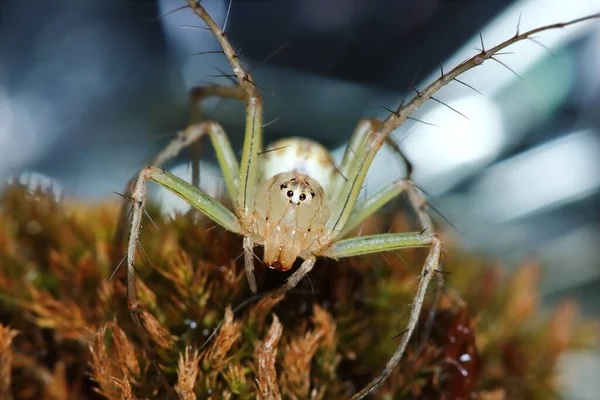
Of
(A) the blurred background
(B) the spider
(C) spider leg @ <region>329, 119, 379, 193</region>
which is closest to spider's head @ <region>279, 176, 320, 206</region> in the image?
(B) the spider

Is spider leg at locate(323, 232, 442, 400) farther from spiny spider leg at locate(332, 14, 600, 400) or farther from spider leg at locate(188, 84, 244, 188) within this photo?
spider leg at locate(188, 84, 244, 188)

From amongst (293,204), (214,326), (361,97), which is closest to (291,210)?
(293,204)

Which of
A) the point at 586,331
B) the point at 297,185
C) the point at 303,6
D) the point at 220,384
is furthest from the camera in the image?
the point at 303,6

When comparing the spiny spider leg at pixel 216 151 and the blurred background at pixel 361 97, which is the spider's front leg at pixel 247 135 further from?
the blurred background at pixel 361 97

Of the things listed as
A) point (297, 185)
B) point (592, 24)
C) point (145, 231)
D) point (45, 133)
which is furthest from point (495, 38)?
point (45, 133)

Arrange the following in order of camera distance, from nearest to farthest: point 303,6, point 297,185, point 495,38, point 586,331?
1. point 297,185
2. point 586,331
3. point 495,38
4. point 303,6

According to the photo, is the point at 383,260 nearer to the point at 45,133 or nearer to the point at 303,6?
the point at 303,6

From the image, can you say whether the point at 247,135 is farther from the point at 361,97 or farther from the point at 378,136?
the point at 361,97
